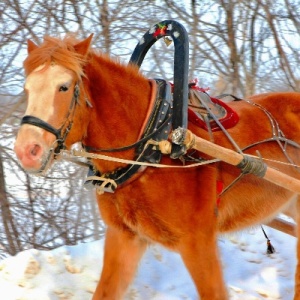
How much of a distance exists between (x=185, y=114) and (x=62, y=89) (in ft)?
2.42

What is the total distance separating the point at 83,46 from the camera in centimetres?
289

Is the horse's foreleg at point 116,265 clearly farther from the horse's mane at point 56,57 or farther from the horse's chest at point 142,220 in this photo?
the horse's mane at point 56,57

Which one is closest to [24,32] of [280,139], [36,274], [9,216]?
[9,216]

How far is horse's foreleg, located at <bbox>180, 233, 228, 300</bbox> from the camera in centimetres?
310

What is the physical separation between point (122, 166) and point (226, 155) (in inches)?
24.2

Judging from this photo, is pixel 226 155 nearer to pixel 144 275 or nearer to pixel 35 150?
pixel 35 150

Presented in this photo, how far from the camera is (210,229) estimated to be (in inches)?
124

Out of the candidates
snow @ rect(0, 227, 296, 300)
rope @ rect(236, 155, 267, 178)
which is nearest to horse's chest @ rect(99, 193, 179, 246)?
rope @ rect(236, 155, 267, 178)

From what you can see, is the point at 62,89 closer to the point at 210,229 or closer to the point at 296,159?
the point at 210,229

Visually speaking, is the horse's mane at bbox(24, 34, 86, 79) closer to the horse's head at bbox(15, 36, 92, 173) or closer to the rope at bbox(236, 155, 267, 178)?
the horse's head at bbox(15, 36, 92, 173)

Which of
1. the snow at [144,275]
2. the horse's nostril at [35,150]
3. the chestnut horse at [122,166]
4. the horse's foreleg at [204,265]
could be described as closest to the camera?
the horse's nostril at [35,150]

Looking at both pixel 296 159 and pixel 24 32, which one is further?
pixel 24 32

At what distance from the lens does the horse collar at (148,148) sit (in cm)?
303

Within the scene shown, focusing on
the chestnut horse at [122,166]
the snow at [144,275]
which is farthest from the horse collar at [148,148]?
the snow at [144,275]
